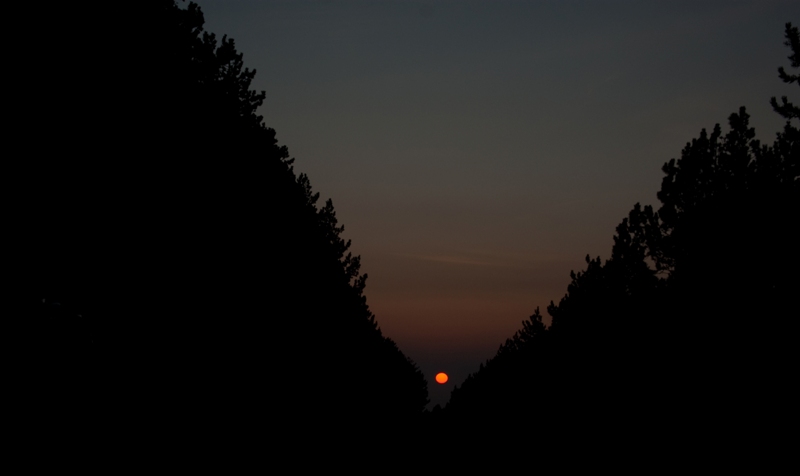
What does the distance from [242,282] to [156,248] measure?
4.88m

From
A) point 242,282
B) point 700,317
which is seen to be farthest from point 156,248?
point 700,317

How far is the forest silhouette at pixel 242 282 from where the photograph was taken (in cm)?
1386

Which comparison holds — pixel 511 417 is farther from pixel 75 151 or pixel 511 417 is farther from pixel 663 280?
pixel 75 151

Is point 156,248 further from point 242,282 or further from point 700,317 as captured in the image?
point 700,317

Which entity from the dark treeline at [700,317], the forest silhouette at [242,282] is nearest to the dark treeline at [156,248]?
the forest silhouette at [242,282]

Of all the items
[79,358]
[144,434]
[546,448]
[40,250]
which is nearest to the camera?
[79,358]

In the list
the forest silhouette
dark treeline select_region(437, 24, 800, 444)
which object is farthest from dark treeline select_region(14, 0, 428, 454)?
dark treeline select_region(437, 24, 800, 444)

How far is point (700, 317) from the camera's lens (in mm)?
24750

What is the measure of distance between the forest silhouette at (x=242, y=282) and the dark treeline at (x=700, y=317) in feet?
0.24

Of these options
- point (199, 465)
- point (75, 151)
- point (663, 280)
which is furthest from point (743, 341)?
point (75, 151)

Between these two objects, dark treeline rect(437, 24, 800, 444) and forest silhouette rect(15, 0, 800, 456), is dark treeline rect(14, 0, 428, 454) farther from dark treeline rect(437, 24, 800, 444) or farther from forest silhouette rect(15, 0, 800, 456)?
dark treeline rect(437, 24, 800, 444)

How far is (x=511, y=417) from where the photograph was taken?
3030 centimetres

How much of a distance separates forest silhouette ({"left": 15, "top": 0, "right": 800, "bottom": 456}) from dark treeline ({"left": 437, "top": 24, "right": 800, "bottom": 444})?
0.07 meters

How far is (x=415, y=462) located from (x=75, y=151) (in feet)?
38.4
